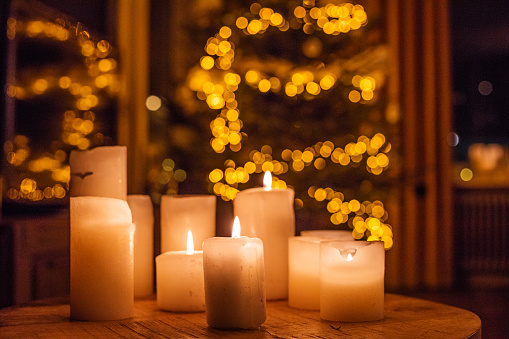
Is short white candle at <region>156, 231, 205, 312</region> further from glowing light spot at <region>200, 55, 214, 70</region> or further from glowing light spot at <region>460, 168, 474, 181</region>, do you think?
glowing light spot at <region>460, 168, 474, 181</region>

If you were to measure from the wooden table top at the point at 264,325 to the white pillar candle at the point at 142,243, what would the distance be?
10cm

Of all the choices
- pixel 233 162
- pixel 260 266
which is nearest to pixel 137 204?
pixel 260 266

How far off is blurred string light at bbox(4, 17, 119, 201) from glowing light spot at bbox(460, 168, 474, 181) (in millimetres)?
3440

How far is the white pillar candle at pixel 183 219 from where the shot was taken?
2.98 feet

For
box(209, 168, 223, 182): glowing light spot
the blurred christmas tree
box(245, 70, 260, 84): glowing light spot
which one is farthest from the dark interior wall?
box(209, 168, 223, 182): glowing light spot

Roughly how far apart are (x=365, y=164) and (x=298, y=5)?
87 centimetres

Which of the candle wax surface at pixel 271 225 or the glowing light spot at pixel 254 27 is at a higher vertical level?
the glowing light spot at pixel 254 27

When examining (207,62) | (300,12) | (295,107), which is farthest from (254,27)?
(295,107)

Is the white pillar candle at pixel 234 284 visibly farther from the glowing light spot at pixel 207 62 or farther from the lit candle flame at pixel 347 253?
the glowing light spot at pixel 207 62

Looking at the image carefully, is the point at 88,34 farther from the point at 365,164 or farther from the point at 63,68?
the point at 365,164

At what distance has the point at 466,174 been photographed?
526 centimetres

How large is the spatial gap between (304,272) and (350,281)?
112 millimetres

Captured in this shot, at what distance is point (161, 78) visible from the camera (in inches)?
157

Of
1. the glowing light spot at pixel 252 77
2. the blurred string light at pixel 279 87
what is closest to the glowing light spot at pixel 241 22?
the blurred string light at pixel 279 87
